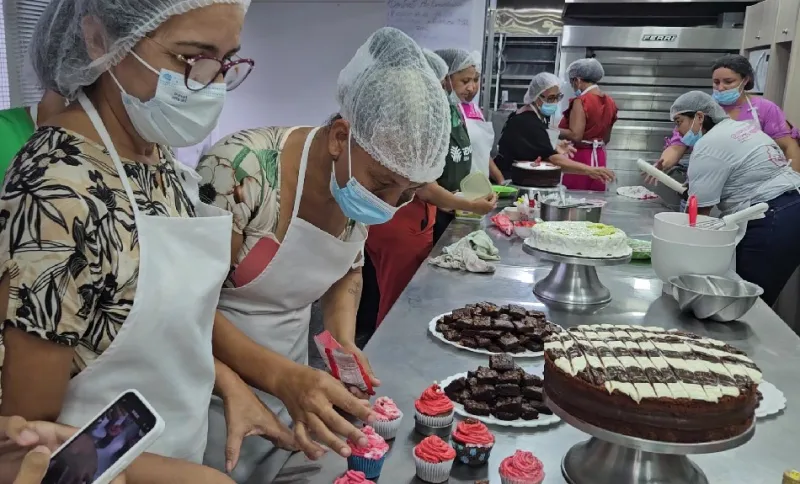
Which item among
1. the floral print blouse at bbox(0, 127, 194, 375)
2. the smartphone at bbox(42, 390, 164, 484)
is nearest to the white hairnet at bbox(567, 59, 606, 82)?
the floral print blouse at bbox(0, 127, 194, 375)

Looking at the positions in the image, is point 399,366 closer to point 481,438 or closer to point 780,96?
point 481,438

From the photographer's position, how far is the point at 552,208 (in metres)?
3.37

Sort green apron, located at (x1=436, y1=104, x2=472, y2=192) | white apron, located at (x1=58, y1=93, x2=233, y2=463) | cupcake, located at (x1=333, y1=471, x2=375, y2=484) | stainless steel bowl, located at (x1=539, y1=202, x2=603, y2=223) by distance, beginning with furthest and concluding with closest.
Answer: green apron, located at (x1=436, y1=104, x2=472, y2=192) → stainless steel bowl, located at (x1=539, y1=202, x2=603, y2=223) → cupcake, located at (x1=333, y1=471, x2=375, y2=484) → white apron, located at (x1=58, y1=93, x2=233, y2=463)

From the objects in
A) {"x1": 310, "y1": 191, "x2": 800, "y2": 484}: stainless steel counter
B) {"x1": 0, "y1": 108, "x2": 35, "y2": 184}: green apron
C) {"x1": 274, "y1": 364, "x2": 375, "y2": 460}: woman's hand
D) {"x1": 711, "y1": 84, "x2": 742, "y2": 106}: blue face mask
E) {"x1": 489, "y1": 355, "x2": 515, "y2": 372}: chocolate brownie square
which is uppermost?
{"x1": 711, "y1": 84, "x2": 742, "y2": 106}: blue face mask

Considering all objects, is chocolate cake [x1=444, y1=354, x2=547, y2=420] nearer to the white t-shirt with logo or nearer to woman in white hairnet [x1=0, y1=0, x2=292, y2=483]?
woman in white hairnet [x1=0, y1=0, x2=292, y2=483]

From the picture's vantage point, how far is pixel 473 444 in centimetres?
126

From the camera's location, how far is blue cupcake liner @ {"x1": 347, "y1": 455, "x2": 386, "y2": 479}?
46.4 inches

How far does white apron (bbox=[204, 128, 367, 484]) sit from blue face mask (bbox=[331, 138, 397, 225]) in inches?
3.9

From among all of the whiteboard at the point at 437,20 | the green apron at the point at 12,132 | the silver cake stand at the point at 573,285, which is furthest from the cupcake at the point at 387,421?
the whiteboard at the point at 437,20

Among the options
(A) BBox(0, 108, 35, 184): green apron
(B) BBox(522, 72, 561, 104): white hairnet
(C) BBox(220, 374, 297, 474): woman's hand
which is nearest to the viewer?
(C) BBox(220, 374, 297, 474): woman's hand

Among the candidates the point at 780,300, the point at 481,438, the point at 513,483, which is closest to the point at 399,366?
the point at 481,438

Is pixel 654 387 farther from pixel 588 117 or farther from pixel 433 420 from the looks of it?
pixel 588 117

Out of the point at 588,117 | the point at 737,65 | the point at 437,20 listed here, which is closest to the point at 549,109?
the point at 588,117

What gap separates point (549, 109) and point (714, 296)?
3.55 m
